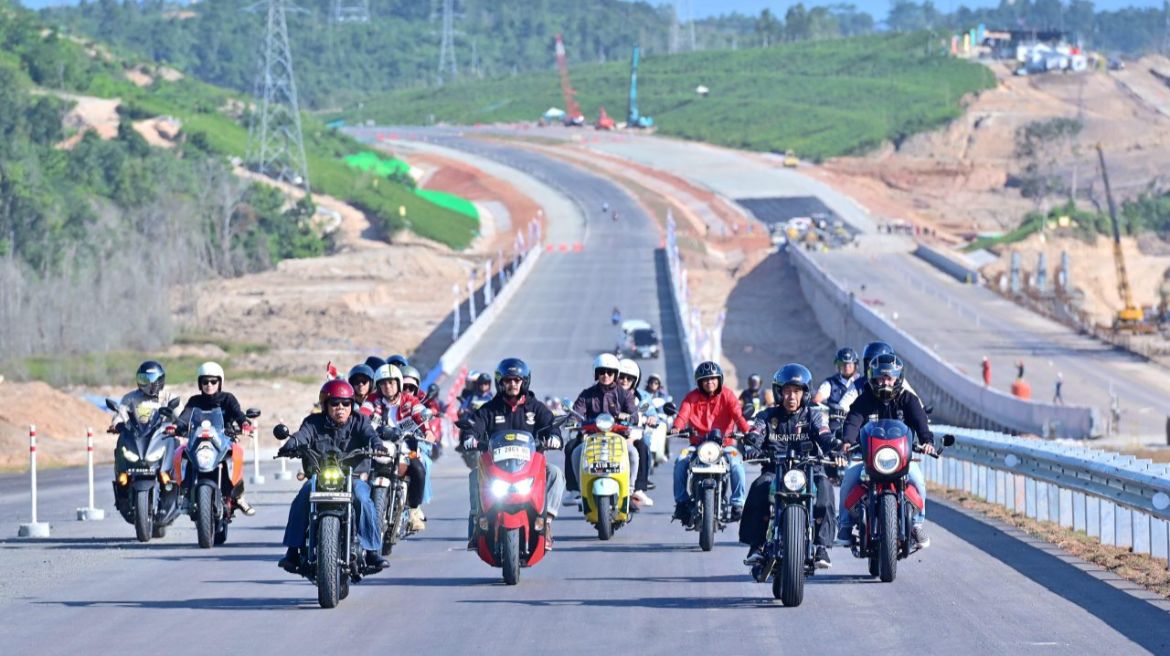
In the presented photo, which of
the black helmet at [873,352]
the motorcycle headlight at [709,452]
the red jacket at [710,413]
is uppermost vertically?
the black helmet at [873,352]

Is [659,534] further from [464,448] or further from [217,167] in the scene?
[217,167]

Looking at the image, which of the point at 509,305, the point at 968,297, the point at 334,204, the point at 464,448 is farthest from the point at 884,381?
the point at 334,204

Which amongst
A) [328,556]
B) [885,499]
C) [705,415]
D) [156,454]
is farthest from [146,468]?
[885,499]

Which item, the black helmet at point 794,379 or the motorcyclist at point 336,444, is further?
the black helmet at point 794,379

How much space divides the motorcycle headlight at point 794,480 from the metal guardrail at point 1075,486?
12.0 feet

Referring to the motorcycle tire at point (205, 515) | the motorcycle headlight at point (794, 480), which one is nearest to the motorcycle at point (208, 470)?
the motorcycle tire at point (205, 515)

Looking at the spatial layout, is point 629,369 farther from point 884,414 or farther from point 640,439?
point 884,414

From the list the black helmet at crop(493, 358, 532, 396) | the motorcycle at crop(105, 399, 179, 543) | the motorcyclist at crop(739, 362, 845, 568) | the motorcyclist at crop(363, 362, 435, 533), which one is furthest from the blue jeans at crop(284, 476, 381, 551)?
the motorcycle at crop(105, 399, 179, 543)

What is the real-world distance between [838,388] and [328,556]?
7.30 metres

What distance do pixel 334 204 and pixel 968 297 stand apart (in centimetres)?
4555

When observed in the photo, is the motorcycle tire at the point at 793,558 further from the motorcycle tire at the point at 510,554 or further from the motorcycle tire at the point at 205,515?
the motorcycle tire at the point at 205,515

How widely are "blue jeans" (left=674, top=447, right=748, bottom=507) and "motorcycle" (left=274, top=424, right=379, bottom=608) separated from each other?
5303 mm

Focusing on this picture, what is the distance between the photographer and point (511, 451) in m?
16.7

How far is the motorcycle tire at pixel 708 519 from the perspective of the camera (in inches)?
780
